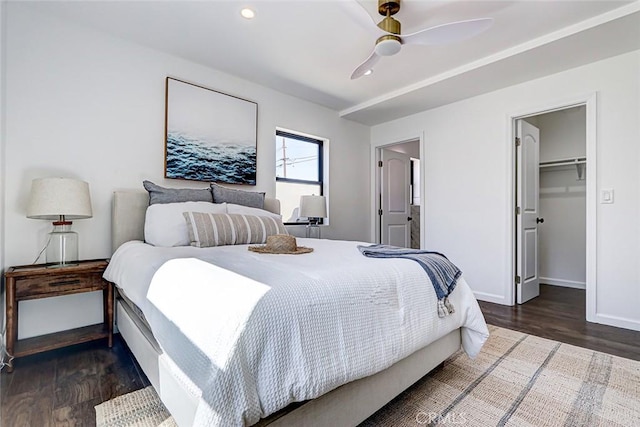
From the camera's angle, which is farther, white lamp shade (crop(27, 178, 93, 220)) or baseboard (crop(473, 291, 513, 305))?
baseboard (crop(473, 291, 513, 305))

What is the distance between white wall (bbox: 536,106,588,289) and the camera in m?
4.08

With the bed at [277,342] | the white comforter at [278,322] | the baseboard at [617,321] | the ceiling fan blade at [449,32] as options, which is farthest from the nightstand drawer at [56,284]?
the baseboard at [617,321]

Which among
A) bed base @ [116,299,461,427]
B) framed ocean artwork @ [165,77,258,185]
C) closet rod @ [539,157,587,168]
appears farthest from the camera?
closet rod @ [539,157,587,168]

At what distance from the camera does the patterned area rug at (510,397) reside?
137 cm

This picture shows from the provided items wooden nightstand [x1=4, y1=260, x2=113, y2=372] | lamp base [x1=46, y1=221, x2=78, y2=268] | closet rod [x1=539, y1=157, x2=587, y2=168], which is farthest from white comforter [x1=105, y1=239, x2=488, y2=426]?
closet rod [x1=539, y1=157, x2=587, y2=168]

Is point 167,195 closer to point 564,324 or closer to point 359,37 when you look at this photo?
point 359,37

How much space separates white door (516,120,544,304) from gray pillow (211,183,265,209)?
2.90 metres

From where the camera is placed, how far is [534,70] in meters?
2.92

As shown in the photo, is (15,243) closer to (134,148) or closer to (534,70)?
(134,148)

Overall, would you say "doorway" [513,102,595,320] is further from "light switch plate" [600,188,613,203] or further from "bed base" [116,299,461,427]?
"bed base" [116,299,461,427]

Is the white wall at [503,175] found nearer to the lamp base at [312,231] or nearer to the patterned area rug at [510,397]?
the patterned area rug at [510,397]

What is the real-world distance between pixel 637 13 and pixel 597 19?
210 millimetres

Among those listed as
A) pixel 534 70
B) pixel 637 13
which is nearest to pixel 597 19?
pixel 637 13

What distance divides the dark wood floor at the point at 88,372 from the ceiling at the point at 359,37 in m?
2.40
